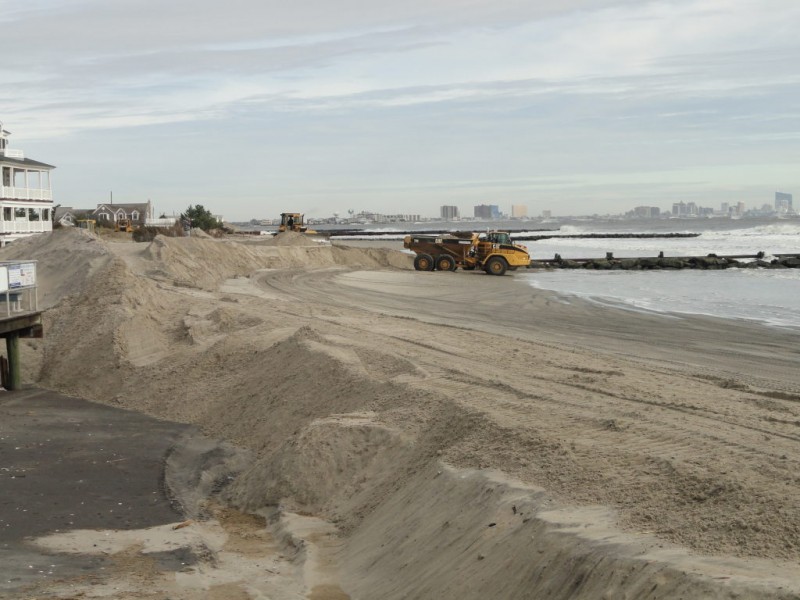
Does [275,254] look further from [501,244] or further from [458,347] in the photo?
[458,347]

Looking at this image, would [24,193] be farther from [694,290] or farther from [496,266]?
[694,290]

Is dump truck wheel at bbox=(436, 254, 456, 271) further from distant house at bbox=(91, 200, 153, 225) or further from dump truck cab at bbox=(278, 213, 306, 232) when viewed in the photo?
distant house at bbox=(91, 200, 153, 225)

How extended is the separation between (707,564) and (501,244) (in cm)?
3870

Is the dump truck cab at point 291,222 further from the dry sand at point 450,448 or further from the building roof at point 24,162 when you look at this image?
the dry sand at point 450,448

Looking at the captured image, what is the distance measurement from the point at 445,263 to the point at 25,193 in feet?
69.9

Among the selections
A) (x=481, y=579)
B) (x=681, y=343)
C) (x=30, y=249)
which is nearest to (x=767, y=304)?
(x=681, y=343)

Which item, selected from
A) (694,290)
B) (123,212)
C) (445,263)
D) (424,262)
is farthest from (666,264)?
(123,212)

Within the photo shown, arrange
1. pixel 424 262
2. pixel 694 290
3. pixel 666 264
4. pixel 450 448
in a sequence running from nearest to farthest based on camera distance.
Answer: pixel 450 448 → pixel 694 290 → pixel 424 262 → pixel 666 264

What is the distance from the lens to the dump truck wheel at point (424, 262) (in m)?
44.5

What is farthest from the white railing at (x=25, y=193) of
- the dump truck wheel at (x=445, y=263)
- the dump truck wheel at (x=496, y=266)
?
the dump truck wheel at (x=496, y=266)

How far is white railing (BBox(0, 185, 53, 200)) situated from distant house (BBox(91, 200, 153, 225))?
51.9m

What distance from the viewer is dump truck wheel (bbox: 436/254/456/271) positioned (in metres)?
44.3

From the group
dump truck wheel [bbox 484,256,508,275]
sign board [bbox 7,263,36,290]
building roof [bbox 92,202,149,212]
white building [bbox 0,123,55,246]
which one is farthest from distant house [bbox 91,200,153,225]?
sign board [bbox 7,263,36,290]

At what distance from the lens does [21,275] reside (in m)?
19.6
